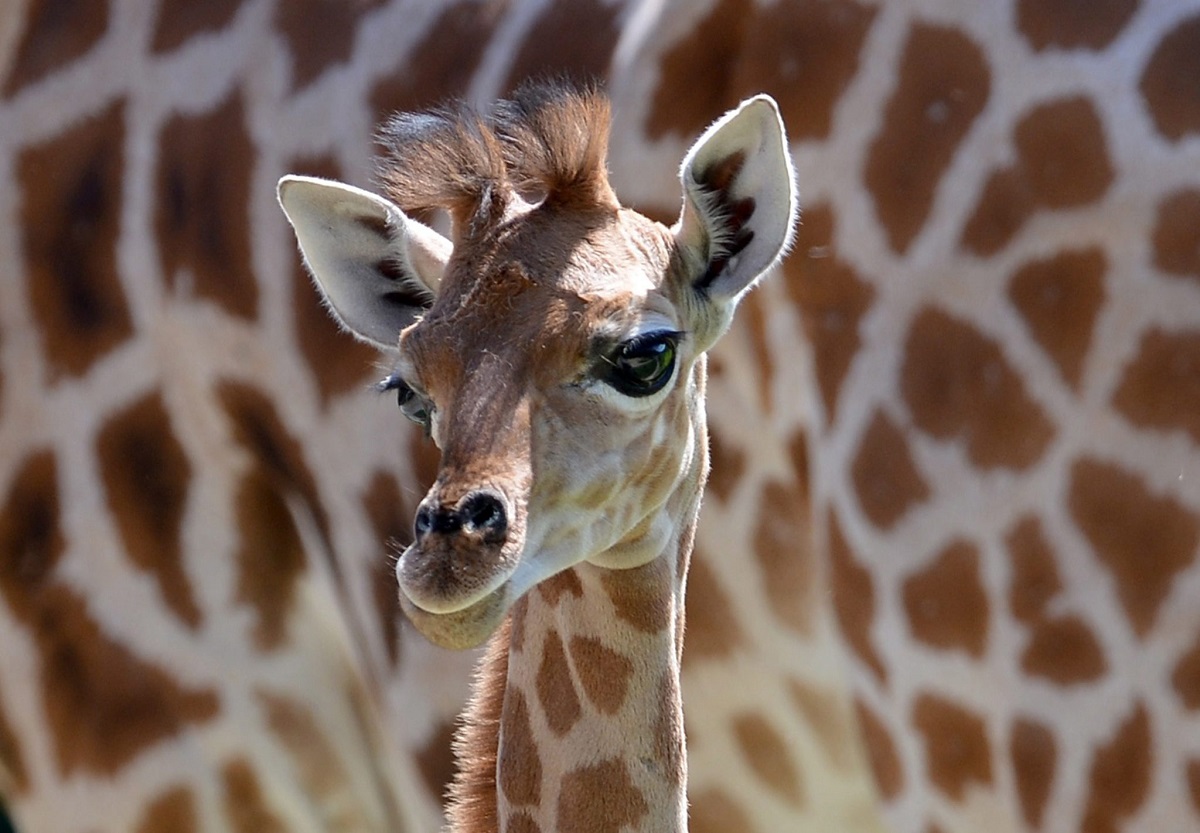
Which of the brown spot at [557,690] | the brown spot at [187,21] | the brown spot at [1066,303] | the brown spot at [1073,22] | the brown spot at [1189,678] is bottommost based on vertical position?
the brown spot at [1189,678]

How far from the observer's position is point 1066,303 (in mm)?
3111

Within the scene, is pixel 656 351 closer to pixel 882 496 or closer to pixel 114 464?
pixel 882 496

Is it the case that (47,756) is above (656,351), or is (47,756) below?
below

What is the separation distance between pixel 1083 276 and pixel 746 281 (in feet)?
2.79

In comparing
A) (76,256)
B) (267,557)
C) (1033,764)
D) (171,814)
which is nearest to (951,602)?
(1033,764)

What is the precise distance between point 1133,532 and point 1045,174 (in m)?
0.61

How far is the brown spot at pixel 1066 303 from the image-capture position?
308cm

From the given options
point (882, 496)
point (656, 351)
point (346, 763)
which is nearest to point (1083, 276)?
point (882, 496)

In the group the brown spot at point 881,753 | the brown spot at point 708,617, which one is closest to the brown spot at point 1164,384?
the brown spot at point 881,753

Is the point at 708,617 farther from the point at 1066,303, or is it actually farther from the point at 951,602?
the point at 1066,303

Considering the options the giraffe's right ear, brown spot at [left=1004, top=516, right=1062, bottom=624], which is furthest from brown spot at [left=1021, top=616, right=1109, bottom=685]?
the giraffe's right ear

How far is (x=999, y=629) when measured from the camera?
3.20 meters

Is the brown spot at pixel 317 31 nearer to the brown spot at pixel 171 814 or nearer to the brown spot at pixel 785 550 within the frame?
the brown spot at pixel 785 550

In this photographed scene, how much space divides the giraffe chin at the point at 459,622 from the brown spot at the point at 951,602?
140cm
